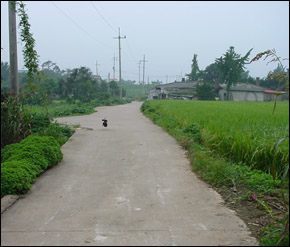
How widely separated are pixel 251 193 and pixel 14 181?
3471 millimetres

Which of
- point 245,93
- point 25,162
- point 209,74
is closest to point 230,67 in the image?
point 245,93

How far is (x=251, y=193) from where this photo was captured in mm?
4547

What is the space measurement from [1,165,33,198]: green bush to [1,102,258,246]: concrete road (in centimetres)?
16

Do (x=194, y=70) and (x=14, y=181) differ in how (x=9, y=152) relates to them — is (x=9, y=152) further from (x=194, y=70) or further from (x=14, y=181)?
(x=194, y=70)

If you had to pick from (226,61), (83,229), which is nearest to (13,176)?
(83,229)

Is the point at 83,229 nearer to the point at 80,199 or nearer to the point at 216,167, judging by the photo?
the point at 80,199

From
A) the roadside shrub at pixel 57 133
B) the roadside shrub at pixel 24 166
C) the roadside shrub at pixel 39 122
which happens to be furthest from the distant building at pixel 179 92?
the roadside shrub at pixel 24 166

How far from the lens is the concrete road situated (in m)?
3.25

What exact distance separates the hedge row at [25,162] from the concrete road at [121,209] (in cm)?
18

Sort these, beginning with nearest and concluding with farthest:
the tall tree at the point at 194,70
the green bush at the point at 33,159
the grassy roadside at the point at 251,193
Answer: the grassy roadside at the point at 251,193
the green bush at the point at 33,159
the tall tree at the point at 194,70

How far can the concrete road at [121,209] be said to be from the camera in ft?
10.7

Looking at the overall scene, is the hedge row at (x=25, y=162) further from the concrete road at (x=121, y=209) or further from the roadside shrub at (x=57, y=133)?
the roadside shrub at (x=57, y=133)

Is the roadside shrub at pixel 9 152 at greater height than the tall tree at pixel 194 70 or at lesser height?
lesser

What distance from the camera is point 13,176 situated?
459cm
